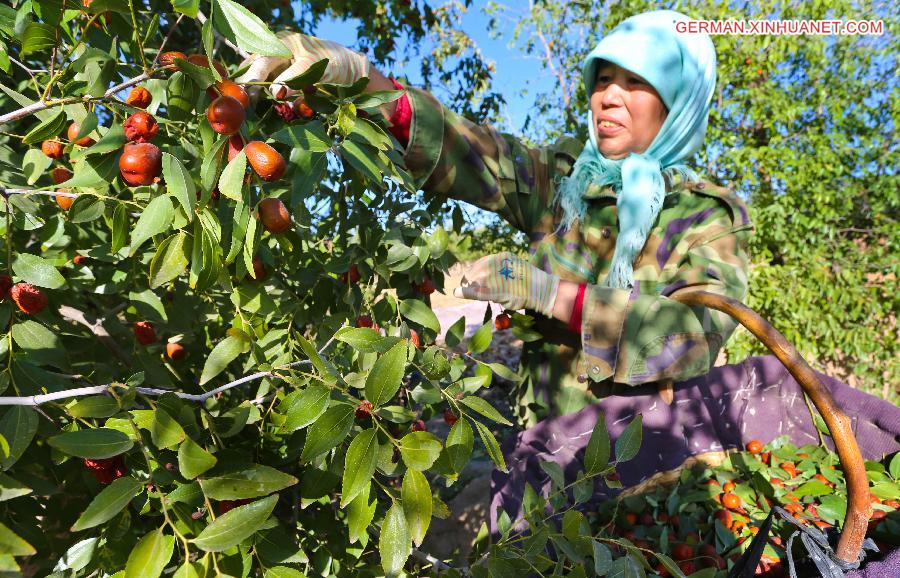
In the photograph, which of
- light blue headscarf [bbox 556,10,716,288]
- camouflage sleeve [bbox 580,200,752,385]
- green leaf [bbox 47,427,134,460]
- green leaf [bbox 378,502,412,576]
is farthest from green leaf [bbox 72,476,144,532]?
light blue headscarf [bbox 556,10,716,288]

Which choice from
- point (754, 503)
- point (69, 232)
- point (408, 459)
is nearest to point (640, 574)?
point (408, 459)

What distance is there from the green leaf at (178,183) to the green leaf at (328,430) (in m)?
0.25

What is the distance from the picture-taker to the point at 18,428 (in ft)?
1.71

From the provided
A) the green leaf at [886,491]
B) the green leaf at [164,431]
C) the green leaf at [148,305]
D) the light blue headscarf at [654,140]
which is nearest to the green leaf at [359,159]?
the green leaf at [164,431]

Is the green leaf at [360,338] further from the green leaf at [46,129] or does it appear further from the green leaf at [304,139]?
the green leaf at [46,129]

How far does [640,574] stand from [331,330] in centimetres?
69

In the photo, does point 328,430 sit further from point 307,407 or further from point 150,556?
point 150,556

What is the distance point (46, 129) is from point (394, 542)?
646mm

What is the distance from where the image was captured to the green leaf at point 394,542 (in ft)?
1.78

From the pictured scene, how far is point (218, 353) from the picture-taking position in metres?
0.76

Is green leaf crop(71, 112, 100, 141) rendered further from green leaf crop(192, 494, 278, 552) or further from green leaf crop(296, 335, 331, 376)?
green leaf crop(192, 494, 278, 552)

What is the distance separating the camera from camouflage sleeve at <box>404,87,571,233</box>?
1.46 m

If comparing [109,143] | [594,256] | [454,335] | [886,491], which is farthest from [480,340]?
[886,491]

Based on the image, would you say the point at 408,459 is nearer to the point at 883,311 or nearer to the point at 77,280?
the point at 77,280
